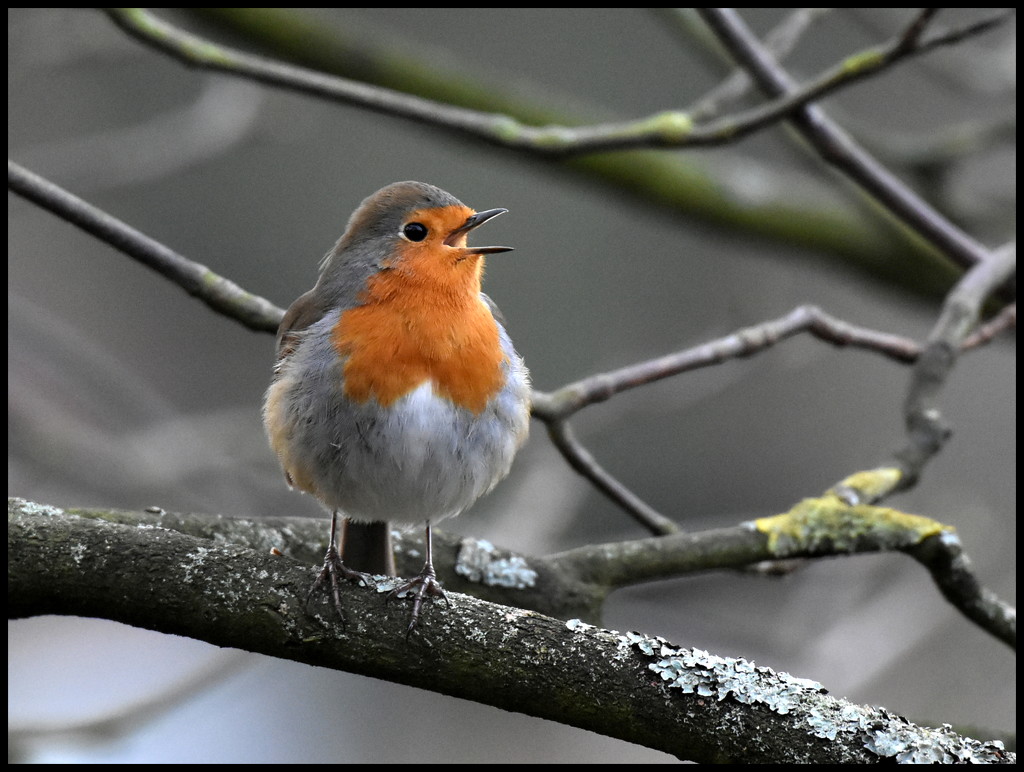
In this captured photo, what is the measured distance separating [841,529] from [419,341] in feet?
4.02

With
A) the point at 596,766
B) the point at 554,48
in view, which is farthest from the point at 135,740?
the point at 554,48

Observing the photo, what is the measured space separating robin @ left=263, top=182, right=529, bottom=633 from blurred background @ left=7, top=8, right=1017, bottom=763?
3.99 ft

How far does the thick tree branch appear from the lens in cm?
199

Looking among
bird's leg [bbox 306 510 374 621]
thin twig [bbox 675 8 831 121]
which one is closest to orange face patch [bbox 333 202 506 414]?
bird's leg [bbox 306 510 374 621]

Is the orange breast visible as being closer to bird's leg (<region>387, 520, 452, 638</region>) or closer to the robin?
the robin

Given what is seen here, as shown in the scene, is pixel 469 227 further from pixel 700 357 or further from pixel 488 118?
pixel 700 357

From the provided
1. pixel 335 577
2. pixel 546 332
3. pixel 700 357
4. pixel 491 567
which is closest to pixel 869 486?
pixel 700 357

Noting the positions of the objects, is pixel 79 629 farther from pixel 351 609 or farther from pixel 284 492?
pixel 351 609

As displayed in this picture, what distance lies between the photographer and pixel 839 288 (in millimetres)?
7492

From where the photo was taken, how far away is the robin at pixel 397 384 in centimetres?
270

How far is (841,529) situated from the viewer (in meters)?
2.87

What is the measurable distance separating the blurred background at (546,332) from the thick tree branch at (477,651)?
97 centimetres

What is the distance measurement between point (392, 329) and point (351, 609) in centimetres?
86

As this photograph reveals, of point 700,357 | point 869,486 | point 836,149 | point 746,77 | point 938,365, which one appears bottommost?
point 869,486
